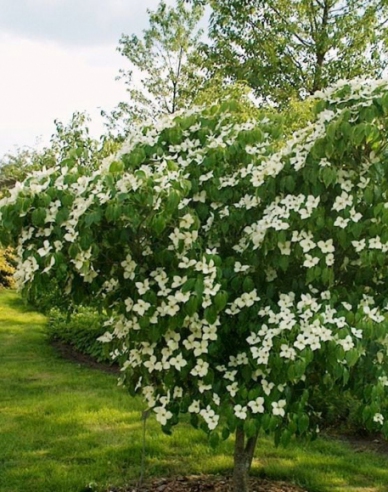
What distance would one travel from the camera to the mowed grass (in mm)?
3834

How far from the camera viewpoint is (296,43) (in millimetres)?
8164

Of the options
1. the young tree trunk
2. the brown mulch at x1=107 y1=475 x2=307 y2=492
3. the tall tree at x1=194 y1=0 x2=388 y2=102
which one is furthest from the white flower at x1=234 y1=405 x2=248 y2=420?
the tall tree at x1=194 y1=0 x2=388 y2=102

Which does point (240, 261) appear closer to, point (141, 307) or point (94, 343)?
point (141, 307)

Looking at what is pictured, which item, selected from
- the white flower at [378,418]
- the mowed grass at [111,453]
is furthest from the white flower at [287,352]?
the mowed grass at [111,453]

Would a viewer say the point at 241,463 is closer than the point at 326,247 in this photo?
No

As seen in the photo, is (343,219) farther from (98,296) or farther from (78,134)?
(78,134)

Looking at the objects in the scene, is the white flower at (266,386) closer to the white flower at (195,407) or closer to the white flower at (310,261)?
the white flower at (195,407)

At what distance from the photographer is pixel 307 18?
818 cm

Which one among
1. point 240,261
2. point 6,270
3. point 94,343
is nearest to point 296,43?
point 94,343

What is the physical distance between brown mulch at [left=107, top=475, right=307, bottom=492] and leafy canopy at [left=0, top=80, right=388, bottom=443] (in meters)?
1.14

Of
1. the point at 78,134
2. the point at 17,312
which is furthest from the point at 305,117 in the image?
the point at 17,312

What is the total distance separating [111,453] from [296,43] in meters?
6.06

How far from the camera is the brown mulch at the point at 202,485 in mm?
3566

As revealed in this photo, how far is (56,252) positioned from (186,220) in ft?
1.70
